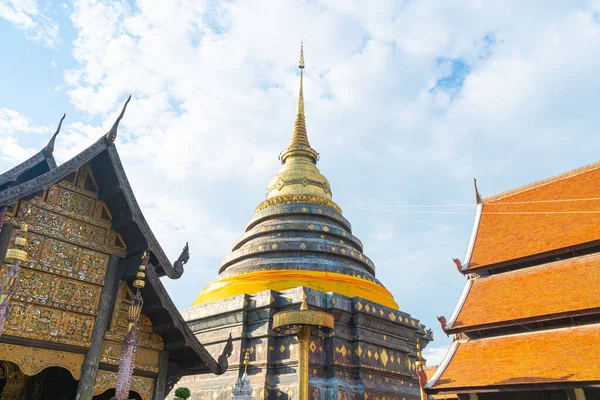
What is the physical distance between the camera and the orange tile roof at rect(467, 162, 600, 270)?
44.0 feet

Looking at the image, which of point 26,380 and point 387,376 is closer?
point 26,380

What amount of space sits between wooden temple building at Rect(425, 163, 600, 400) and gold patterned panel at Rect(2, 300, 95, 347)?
9152mm

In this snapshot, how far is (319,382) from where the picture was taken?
13.2 m

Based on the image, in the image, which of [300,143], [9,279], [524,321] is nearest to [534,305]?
[524,321]

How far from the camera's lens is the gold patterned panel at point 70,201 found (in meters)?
6.47

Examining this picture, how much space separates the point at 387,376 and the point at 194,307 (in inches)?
297

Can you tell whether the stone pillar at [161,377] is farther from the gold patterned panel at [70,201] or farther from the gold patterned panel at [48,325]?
the gold patterned panel at [70,201]

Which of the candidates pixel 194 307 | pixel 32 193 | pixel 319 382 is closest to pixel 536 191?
pixel 319 382

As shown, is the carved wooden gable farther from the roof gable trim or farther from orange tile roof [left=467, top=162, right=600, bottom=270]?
orange tile roof [left=467, top=162, right=600, bottom=270]

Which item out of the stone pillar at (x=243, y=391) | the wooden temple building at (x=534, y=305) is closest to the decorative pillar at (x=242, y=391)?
the stone pillar at (x=243, y=391)

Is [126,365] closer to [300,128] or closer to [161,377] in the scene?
[161,377]

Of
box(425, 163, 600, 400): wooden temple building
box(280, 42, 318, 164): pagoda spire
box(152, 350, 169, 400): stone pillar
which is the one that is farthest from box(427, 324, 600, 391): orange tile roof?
box(280, 42, 318, 164): pagoda spire

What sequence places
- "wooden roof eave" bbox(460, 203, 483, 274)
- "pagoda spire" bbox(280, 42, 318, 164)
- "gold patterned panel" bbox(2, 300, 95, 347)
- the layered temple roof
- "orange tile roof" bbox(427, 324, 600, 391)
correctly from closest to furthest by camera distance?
"gold patterned panel" bbox(2, 300, 95, 347) → "orange tile roof" bbox(427, 324, 600, 391) → "wooden roof eave" bbox(460, 203, 483, 274) → the layered temple roof → "pagoda spire" bbox(280, 42, 318, 164)

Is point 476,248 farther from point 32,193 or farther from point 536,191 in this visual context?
point 32,193
